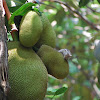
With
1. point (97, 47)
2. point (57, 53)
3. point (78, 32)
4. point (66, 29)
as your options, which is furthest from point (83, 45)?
point (57, 53)

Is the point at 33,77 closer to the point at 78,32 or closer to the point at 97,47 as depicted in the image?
the point at 97,47

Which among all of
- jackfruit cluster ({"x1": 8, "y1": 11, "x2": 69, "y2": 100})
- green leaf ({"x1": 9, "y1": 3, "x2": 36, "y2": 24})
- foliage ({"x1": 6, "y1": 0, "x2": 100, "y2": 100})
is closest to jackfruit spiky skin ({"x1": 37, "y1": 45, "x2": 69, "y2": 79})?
jackfruit cluster ({"x1": 8, "y1": 11, "x2": 69, "y2": 100})

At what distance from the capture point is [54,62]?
36.1 inches

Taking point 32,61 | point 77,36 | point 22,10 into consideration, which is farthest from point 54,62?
point 77,36

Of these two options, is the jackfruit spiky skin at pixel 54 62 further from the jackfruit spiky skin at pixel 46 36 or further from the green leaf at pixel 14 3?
the green leaf at pixel 14 3

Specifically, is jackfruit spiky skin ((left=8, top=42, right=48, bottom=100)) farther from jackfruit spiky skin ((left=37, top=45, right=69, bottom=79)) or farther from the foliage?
the foliage

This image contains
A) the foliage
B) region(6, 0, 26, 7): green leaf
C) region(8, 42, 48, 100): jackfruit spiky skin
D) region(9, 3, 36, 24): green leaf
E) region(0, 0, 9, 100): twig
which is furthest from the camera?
the foliage

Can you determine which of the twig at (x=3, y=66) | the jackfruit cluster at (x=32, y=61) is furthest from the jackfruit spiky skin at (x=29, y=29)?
the twig at (x=3, y=66)

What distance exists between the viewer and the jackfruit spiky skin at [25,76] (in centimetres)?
77

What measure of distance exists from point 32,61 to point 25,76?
8 cm

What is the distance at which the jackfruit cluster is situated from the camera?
78 centimetres

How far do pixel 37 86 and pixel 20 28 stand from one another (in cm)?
26

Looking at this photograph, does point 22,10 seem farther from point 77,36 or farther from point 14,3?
point 77,36

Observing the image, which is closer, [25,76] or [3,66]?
[3,66]
